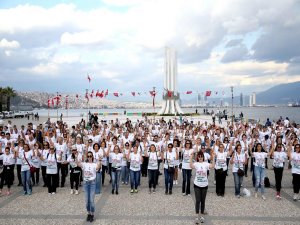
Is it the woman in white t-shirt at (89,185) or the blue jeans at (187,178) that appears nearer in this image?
the woman in white t-shirt at (89,185)

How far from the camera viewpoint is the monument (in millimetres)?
63906

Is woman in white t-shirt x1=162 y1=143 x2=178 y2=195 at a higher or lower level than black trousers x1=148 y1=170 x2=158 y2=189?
higher

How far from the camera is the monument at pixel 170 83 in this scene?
63.9 m

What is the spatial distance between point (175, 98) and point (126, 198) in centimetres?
5569

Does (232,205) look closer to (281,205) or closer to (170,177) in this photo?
(281,205)

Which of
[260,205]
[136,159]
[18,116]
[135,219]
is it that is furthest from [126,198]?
[18,116]

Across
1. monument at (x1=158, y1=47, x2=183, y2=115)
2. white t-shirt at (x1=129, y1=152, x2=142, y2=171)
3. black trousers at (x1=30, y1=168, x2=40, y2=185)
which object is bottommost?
black trousers at (x1=30, y1=168, x2=40, y2=185)

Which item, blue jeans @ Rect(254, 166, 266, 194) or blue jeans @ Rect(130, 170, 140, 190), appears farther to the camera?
blue jeans @ Rect(130, 170, 140, 190)

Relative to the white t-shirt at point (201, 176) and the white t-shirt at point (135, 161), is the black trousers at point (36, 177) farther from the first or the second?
the white t-shirt at point (201, 176)

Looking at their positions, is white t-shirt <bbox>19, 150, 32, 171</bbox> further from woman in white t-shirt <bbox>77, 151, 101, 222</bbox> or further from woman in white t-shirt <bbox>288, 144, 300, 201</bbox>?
woman in white t-shirt <bbox>288, 144, 300, 201</bbox>

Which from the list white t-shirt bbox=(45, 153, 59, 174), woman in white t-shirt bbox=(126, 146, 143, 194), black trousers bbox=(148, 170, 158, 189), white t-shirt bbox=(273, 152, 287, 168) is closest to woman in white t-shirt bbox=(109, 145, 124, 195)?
woman in white t-shirt bbox=(126, 146, 143, 194)

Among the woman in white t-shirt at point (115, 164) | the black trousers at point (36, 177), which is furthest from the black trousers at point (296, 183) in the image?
the black trousers at point (36, 177)

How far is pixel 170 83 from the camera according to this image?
213 feet

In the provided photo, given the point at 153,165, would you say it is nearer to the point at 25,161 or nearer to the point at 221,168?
the point at 221,168
